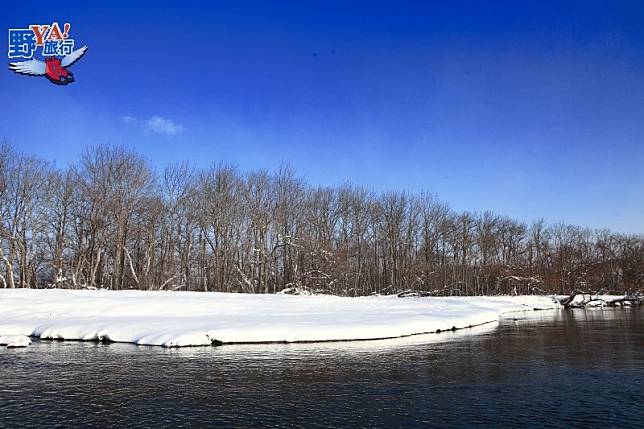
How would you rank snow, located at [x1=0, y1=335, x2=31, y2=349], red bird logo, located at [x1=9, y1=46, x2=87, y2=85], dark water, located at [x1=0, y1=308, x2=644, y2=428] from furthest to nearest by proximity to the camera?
red bird logo, located at [x1=9, y1=46, x2=87, y2=85] → snow, located at [x1=0, y1=335, x2=31, y2=349] → dark water, located at [x1=0, y1=308, x2=644, y2=428]

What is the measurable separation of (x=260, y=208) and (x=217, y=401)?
47232 mm

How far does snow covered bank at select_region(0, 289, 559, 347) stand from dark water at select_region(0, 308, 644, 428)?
195 centimetres

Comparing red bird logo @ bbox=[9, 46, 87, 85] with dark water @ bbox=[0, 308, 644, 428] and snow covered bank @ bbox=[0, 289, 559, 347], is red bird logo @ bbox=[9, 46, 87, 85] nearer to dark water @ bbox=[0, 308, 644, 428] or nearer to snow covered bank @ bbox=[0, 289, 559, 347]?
snow covered bank @ bbox=[0, 289, 559, 347]

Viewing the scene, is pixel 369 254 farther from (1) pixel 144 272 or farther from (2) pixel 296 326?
(2) pixel 296 326

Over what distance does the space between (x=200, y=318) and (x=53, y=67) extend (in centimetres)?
1723

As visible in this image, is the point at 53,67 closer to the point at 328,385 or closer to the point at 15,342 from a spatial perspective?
the point at 15,342

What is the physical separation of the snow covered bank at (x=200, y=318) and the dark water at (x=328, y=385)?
1.95m

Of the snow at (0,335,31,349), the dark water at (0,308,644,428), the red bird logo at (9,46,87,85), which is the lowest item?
the dark water at (0,308,644,428)

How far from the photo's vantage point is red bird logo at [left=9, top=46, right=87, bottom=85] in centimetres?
2606

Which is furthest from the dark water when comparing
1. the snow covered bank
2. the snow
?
the snow covered bank

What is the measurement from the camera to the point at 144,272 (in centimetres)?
5019

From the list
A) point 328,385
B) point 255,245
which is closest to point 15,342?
point 328,385

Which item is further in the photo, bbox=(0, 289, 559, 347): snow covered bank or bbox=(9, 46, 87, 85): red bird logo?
bbox=(9, 46, 87, 85): red bird logo

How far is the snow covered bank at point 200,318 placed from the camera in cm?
2170
